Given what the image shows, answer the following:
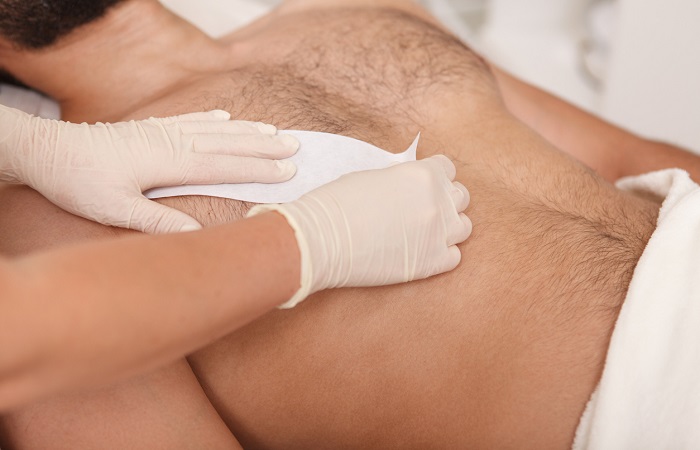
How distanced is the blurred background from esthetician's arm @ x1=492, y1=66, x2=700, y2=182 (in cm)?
37

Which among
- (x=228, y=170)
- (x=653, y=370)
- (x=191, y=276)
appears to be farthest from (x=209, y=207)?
(x=653, y=370)

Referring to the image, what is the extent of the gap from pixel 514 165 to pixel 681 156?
506 mm

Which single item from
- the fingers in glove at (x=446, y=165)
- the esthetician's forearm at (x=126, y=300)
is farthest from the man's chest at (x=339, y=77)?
the esthetician's forearm at (x=126, y=300)

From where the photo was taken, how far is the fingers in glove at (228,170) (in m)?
0.86

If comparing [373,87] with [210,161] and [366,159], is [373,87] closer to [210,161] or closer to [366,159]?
[366,159]

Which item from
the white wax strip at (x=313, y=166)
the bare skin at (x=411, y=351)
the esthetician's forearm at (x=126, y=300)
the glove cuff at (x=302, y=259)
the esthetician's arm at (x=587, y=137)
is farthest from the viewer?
the esthetician's arm at (x=587, y=137)

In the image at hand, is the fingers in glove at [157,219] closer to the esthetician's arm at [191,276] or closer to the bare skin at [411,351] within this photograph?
the bare skin at [411,351]

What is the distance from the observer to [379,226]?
77 centimetres

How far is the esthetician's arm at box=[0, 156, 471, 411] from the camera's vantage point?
19.6 inches

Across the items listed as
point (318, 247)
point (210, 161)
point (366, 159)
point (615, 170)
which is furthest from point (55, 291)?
point (615, 170)

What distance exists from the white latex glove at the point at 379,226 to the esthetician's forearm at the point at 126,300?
0.17 feet

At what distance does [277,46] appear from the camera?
47.0 inches

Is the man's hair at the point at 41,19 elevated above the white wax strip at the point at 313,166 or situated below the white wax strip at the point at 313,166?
above

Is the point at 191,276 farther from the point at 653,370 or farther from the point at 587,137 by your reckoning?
the point at 587,137
